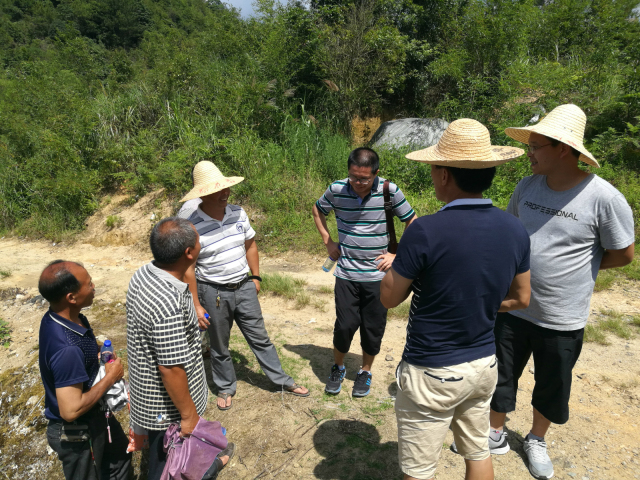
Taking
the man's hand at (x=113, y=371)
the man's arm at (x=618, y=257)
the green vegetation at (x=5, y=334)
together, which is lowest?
the green vegetation at (x=5, y=334)

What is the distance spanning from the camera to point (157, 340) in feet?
6.28

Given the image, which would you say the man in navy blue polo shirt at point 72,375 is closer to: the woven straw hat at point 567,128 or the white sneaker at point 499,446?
the white sneaker at point 499,446

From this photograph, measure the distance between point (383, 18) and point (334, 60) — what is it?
5.21 feet

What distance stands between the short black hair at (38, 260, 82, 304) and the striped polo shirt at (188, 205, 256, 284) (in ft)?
3.28

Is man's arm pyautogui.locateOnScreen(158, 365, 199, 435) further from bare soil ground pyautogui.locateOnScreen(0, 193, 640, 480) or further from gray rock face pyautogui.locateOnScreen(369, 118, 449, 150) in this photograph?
gray rock face pyautogui.locateOnScreen(369, 118, 449, 150)

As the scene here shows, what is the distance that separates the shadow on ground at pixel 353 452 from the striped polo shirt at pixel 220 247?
1.33 metres

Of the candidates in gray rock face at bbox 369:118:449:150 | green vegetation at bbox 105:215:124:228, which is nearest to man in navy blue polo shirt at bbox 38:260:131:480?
green vegetation at bbox 105:215:124:228

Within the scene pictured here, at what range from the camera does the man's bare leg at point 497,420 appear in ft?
8.88

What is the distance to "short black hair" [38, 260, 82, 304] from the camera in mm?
2047

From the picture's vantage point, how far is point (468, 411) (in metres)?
1.87

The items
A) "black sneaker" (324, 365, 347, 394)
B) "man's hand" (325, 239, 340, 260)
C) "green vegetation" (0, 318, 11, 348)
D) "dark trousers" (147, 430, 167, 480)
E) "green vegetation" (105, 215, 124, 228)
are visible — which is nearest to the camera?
"dark trousers" (147, 430, 167, 480)

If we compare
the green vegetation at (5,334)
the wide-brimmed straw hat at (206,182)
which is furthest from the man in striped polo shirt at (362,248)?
the green vegetation at (5,334)

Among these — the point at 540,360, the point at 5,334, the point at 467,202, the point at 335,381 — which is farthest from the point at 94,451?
the point at 5,334

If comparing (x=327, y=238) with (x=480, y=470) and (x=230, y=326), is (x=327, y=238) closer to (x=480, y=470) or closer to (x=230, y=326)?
(x=230, y=326)
